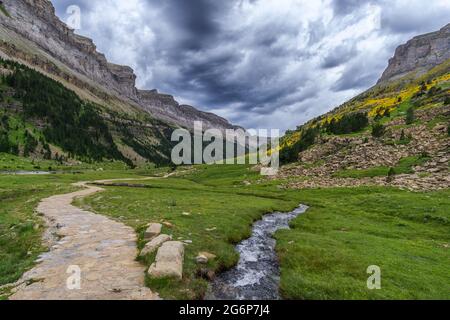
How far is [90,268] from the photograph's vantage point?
50.5 feet

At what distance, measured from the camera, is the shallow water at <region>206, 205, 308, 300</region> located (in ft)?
51.6

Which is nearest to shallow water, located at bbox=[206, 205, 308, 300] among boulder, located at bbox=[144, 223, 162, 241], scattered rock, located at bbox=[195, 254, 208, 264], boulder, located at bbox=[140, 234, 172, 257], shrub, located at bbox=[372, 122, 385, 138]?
scattered rock, located at bbox=[195, 254, 208, 264]

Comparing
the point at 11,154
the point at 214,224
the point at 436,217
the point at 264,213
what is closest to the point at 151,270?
the point at 214,224

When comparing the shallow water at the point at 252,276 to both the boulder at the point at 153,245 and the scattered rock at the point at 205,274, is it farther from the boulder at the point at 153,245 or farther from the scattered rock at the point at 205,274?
the boulder at the point at 153,245

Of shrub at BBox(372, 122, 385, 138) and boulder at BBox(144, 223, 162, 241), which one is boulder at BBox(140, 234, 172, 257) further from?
shrub at BBox(372, 122, 385, 138)

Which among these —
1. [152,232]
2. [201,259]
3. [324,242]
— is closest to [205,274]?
[201,259]

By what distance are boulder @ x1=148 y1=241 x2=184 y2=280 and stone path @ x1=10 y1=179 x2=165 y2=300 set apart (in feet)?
2.61

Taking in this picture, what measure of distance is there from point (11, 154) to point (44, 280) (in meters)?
187

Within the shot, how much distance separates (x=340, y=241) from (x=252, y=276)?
11.7m

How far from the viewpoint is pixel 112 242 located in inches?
811

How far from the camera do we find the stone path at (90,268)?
12.5m

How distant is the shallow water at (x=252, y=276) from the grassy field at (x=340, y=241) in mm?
666

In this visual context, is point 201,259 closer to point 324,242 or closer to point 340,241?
point 324,242
